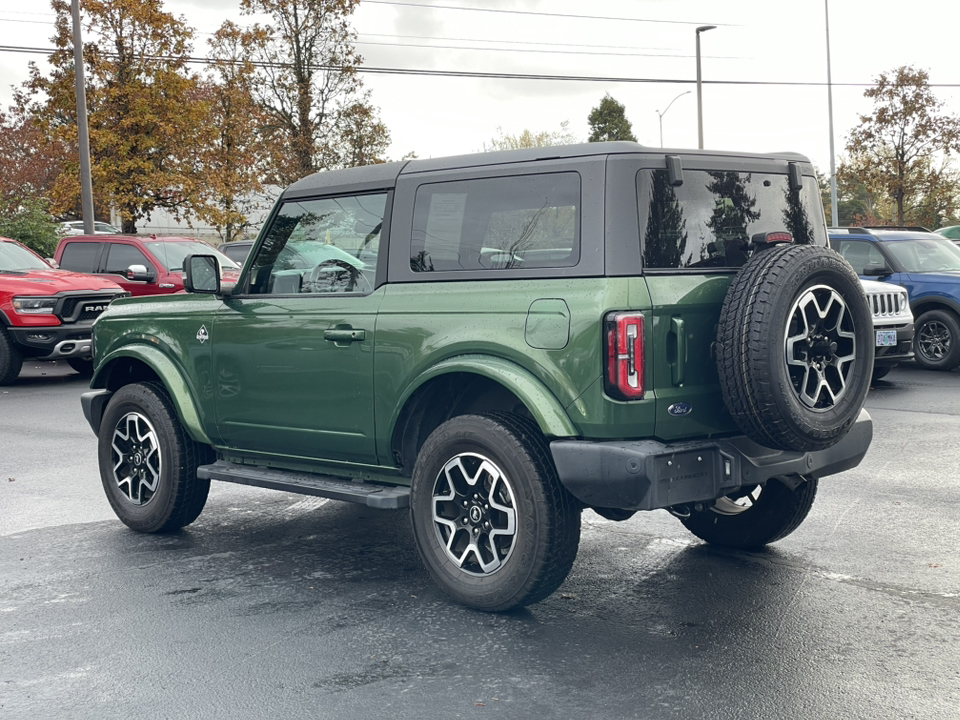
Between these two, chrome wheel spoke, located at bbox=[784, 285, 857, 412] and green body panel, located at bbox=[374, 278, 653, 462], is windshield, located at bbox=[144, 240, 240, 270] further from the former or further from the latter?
chrome wheel spoke, located at bbox=[784, 285, 857, 412]

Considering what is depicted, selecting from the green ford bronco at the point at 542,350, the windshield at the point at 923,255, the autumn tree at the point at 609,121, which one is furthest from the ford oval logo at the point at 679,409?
the autumn tree at the point at 609,121

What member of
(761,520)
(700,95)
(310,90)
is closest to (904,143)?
(700,95)

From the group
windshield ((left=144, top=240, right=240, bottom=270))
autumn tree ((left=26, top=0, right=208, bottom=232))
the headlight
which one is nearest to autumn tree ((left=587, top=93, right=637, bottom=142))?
autumn tree ((left=26, top=0, right=208, bottom=232))

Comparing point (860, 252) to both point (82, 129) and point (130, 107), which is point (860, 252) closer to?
point (82, 129)

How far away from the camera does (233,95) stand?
34.7 meters

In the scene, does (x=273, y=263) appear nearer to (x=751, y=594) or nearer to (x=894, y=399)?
(x=751, y=594)

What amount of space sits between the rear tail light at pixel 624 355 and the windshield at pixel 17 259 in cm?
1274

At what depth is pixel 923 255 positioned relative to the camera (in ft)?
47.3

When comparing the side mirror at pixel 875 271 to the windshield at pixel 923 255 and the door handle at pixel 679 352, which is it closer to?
the windshield at pixel 923 255

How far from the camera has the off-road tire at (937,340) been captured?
45.2 feet

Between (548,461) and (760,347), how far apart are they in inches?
37.8

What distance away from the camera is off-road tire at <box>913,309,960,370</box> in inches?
542

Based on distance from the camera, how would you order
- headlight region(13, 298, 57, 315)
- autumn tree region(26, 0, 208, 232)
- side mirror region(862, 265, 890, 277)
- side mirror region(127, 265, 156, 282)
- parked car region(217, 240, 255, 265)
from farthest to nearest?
autumn tree region(26, 0, 208, 232) → parked car region(217, 240, 255, 265) → headlight region(13, 298, 57, 315) → side mirror region(862, 265, 890, 277) → side mirror region(127, 265, 156, 282)

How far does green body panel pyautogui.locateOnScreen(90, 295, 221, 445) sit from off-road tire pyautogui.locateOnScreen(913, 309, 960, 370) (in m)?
10.3
